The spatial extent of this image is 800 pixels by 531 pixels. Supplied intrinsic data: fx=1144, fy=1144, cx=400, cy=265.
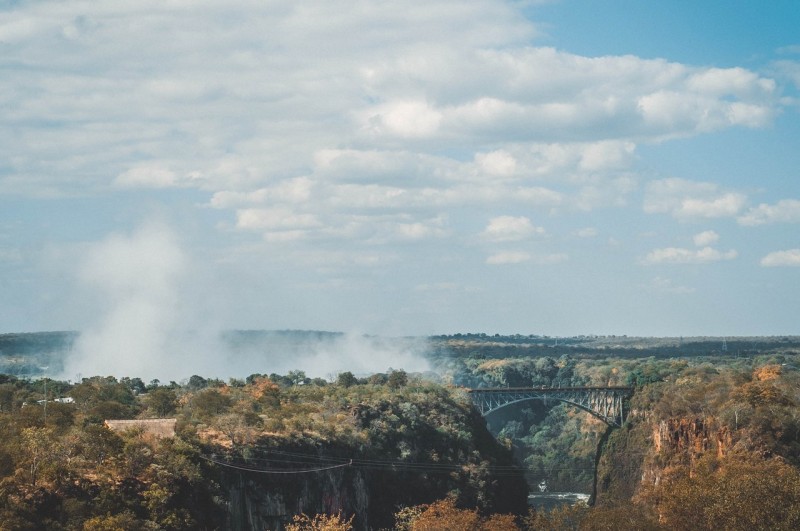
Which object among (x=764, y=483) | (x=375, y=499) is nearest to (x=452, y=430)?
(x=375, y=499)

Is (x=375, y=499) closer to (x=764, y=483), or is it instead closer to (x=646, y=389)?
(x=764, y=483)

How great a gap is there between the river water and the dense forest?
1272 centimetres

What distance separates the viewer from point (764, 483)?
68250 mm

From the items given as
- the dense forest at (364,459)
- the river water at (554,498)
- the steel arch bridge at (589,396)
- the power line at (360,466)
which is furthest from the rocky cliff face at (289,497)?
the river water at (554,498)

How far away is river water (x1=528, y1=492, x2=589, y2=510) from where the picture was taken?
172750mm

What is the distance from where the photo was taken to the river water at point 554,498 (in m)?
173

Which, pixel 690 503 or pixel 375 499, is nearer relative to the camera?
pixel 690 503

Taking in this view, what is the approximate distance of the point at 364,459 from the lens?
113m

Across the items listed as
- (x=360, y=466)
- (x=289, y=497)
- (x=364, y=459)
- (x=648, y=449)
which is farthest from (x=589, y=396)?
(x=289, y=497)

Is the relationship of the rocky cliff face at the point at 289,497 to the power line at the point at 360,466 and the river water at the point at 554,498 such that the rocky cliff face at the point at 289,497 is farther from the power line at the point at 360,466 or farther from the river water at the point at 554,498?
the river water at the point at 554,498

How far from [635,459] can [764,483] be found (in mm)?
80746

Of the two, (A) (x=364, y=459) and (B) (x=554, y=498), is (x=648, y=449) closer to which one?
(B) (x=554, y=498)

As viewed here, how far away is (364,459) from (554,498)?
75302 millimetres

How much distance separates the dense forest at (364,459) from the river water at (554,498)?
501 inches
